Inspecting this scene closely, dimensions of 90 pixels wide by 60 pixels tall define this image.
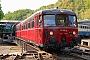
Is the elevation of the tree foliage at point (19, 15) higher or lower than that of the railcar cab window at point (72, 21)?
Answer: higher

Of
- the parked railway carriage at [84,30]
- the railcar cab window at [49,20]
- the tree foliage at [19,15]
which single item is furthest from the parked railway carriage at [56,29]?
the tree foliage at [19,15]

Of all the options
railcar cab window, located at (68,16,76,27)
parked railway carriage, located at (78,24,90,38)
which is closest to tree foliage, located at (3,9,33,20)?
parked railway carriage, located at (78,24,90,38)

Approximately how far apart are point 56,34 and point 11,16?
549ft

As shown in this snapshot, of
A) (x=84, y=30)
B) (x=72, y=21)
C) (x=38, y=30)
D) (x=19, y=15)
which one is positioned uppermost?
→ (x=19, y=15)

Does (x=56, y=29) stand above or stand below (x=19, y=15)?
below

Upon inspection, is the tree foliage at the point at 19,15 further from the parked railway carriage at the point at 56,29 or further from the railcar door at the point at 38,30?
Result: the parked railway carriage at the point at 56,29

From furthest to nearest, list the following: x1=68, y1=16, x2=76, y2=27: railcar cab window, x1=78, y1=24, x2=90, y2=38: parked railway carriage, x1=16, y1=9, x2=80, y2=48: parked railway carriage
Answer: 1. x1=78, y1=24, x2=90, y2=38: parked railway carriage
2. x1=68, y1=16, x2=76, y2=27: railcar cab window
3. x1=16, y1=9, x2=80, y2=48: parked railway carriage

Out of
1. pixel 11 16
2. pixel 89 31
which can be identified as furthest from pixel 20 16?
pixel 89 31

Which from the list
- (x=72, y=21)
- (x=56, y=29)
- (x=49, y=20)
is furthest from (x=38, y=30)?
(x=72, y=21)

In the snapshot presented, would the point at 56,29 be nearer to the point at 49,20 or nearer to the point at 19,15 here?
the point at 49,20

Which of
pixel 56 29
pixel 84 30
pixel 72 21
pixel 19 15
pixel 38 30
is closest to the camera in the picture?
pixel 56 29

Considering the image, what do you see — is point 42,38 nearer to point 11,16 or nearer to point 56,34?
point 56,34

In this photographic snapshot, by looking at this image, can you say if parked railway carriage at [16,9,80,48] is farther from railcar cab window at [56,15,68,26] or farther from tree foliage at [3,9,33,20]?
tree foliage at [3,9,33,20]

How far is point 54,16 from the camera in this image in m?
13.3
